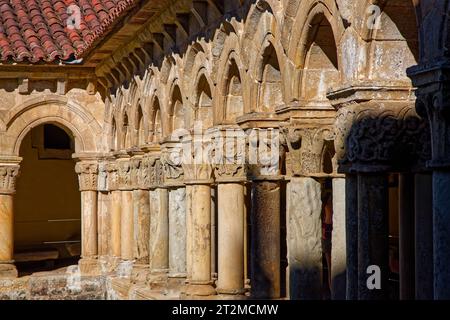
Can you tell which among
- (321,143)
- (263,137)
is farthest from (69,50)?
(321,143)

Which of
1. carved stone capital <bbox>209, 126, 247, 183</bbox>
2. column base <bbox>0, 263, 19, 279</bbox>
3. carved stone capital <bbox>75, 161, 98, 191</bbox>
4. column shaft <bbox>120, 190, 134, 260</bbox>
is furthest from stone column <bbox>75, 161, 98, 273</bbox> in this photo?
carved stone capital <bbox>209, 126, 247, 183</bbox>

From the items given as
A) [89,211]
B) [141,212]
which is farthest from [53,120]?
[141,212]

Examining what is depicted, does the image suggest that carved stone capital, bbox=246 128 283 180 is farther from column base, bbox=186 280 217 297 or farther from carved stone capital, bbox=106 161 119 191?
carved stone capital, bbox=106 161 119 191

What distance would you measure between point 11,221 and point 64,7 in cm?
421

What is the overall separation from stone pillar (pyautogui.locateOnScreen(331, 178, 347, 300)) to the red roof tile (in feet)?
29.0

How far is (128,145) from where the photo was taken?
18.4 m

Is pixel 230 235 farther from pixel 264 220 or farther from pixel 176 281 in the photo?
pixel 176 281

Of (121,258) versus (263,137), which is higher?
(263,137)

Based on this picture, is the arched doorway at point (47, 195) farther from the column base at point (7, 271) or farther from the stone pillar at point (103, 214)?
the column base at point (7, 271)

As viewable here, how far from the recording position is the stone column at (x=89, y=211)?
19.7 meters

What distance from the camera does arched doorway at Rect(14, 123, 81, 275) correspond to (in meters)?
24.2

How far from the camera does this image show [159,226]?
15.9 metres

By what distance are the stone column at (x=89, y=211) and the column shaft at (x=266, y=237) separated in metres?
9.18

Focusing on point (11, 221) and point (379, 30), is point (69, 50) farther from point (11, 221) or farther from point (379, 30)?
point (379, 30)
